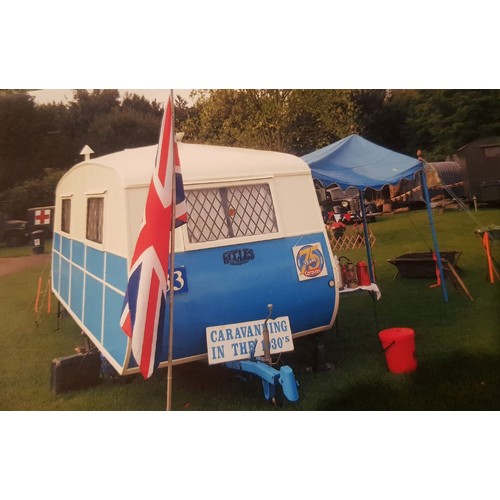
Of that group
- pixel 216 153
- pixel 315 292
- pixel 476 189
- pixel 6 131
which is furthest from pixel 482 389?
pixel 6 131

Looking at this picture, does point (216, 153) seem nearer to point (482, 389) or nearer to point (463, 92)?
point (463, 92)

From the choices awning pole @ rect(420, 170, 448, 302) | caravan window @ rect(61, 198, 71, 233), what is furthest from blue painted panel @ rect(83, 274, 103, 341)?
awning pole @ rect(420, 170, 448, 302)

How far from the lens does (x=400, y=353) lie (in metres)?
4.84

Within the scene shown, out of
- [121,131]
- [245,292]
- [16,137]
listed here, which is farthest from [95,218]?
[245,292]

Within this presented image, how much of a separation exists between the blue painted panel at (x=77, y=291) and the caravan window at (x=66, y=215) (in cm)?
42

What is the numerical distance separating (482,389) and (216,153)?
3112 mm

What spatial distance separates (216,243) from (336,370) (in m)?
1.69

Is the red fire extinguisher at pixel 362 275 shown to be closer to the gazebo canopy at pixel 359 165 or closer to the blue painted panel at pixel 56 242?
the gazebo canopy at pixel 359 165

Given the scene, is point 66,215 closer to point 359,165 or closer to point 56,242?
point 56,242

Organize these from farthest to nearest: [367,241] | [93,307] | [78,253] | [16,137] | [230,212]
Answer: [367,241], [78,253], [93,307], [16,137], [230,212]

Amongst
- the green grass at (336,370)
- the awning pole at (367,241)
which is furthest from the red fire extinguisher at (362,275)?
the awning pole at (367,241)

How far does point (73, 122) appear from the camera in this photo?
4.70 metres

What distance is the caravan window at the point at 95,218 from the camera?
4699 millimetres

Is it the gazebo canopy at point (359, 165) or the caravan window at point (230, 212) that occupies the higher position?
the gazebo canopy at point (359, 165)
